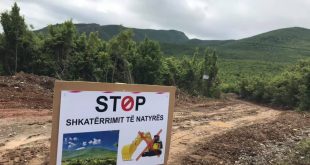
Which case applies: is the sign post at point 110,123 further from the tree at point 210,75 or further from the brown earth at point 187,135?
the tree at point 210,75

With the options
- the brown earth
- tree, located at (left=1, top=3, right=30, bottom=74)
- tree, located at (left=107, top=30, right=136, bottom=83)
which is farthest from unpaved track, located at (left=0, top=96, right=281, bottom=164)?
tree, located at (left=107, top=30, right=136, bottom=83)

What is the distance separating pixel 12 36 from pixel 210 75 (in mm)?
18891

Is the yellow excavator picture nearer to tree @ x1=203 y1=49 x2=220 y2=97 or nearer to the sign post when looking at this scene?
the sign post

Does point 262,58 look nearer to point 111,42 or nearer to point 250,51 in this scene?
point 250,51

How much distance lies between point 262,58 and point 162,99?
10374 cm

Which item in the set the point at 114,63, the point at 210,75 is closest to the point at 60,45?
the point at 114,63

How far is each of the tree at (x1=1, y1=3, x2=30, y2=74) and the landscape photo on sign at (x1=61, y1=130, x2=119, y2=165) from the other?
55.9 ft

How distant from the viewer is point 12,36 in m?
20.6

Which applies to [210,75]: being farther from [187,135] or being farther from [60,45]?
[187,135]

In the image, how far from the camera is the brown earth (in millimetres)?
7980

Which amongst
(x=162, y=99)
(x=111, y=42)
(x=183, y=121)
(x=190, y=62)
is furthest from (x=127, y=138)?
(x=190, y=62)

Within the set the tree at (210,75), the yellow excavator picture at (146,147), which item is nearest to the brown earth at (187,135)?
the yellow excavator picture at (146,147)

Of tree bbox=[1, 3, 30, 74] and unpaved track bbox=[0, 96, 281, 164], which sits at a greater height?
tree bbox=[1, 3, 30, 74]

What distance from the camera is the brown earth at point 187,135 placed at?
7980mm
